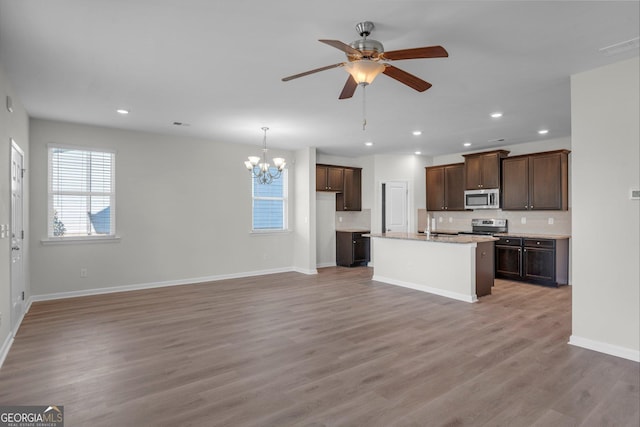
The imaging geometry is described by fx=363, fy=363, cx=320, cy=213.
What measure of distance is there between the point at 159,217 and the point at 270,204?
7.36ft

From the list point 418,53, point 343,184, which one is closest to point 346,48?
point 418,53

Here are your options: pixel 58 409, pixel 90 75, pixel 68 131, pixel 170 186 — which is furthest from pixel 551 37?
pixel 68 131

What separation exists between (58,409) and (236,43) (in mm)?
2890

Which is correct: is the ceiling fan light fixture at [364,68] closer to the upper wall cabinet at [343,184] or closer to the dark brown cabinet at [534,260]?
the dark brown cabinet at [534,260]

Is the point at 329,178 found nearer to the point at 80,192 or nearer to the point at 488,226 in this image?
the point at 488,226

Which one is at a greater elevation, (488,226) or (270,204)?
(270,204)

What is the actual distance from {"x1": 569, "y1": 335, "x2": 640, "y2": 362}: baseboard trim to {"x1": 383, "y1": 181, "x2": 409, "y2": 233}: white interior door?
5158mm

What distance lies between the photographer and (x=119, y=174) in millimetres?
5793

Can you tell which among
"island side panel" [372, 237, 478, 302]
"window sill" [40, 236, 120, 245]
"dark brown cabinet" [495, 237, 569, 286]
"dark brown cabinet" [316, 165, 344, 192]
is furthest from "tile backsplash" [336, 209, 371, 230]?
"window sill" [40, 236, 120, 245]

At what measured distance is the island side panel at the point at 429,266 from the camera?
17.2ft

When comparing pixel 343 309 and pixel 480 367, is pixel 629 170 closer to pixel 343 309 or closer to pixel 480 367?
pixel 480 367

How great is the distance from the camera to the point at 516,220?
7.19 meters

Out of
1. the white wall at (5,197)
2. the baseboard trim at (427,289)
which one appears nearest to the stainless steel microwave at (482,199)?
the baseboard trim at (427,289)

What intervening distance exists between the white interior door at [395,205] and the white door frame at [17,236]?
21.7 ft
